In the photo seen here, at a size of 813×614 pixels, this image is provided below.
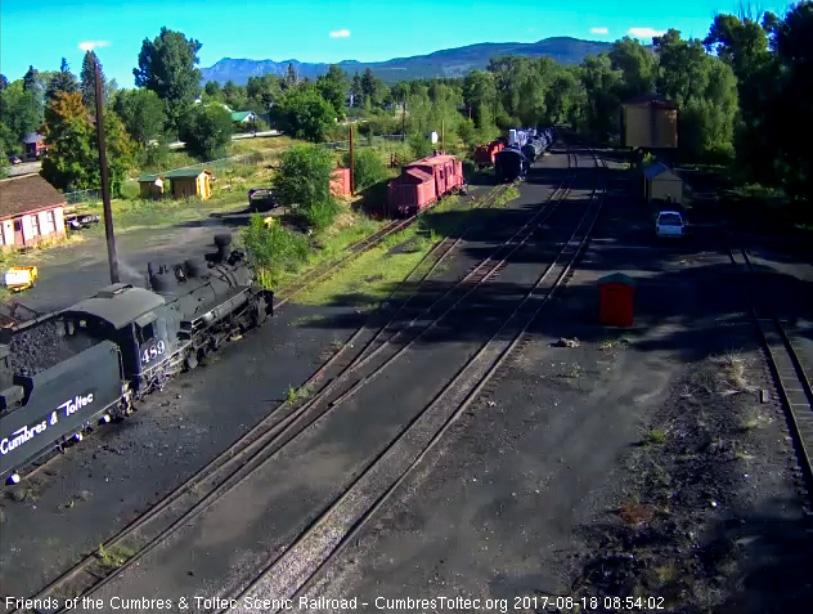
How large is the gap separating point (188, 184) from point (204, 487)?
44.8 metres

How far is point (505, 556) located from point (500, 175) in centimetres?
4736

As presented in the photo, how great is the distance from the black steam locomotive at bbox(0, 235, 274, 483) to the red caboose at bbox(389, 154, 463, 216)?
70.8ft

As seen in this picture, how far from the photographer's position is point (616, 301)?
71.3 feet

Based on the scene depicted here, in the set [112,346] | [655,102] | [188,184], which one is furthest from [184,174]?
[112,346]

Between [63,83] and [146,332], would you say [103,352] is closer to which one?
[146,332]

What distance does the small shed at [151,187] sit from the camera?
55156mm

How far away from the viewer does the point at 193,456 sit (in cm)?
1441

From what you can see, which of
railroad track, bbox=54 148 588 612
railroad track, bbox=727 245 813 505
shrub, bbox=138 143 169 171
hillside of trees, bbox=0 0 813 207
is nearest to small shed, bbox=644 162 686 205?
hillside of trees, bbox=0 0 813 207

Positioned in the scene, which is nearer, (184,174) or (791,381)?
(791,381)

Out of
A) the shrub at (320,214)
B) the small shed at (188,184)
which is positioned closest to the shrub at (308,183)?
the shrub at (320,214)

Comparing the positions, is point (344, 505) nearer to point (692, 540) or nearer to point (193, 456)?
point (193, 456)

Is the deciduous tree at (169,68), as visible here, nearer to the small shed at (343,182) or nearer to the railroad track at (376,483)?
the small shed at (343,182)

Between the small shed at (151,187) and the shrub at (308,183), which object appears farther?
the small shed at (151,187)

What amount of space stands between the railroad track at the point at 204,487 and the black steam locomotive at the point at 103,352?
2.39m
